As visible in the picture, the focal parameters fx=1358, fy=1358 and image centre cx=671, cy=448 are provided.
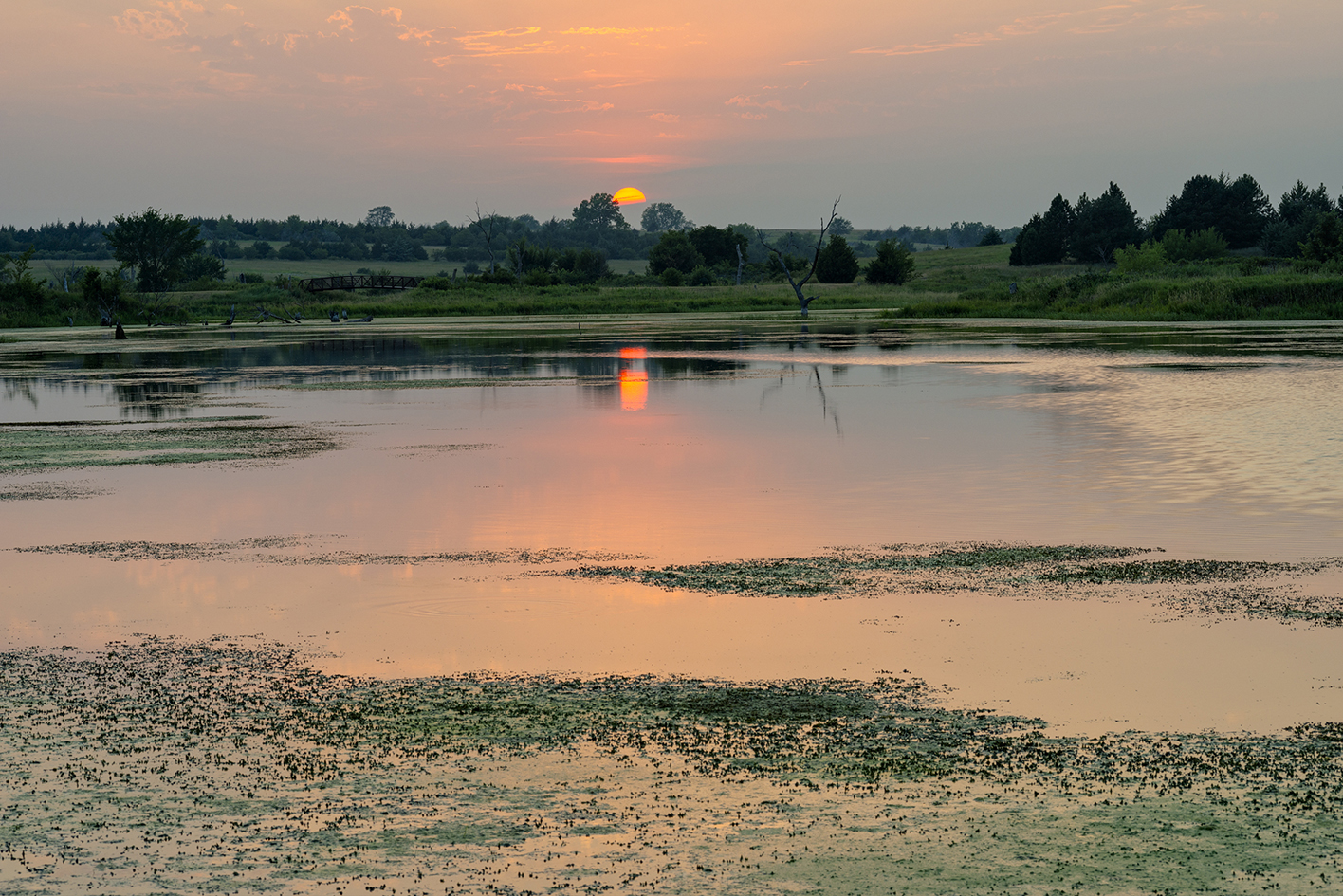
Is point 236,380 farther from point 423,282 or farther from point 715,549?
point 423,282

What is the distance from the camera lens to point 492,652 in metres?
9.03

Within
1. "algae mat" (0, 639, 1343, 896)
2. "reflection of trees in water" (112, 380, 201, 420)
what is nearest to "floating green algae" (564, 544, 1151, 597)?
"algae mat" (0, 639, 1343, 896)

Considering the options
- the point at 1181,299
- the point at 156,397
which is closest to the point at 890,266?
the point at 1181,299

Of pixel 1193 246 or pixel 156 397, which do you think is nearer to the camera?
pixel 156 397

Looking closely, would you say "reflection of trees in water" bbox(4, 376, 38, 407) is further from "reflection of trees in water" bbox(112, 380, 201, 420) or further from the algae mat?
the algae mat

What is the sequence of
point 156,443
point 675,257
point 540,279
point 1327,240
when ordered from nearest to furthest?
point 156,443
point 1327,240
point 540,279
point 675,257

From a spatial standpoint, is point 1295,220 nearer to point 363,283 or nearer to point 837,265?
point 837,265

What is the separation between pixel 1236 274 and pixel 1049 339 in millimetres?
29661

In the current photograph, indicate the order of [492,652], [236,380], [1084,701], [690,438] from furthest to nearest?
[236,380], [690,438], [492,652], [1084,701]

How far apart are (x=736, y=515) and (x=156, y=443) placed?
455 inches

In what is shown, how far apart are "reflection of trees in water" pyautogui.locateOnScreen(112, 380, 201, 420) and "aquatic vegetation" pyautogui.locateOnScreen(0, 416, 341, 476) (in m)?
2.15

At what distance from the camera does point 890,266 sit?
117 meters

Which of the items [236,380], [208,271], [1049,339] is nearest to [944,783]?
[236,380]

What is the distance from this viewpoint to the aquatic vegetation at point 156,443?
19469 mm
